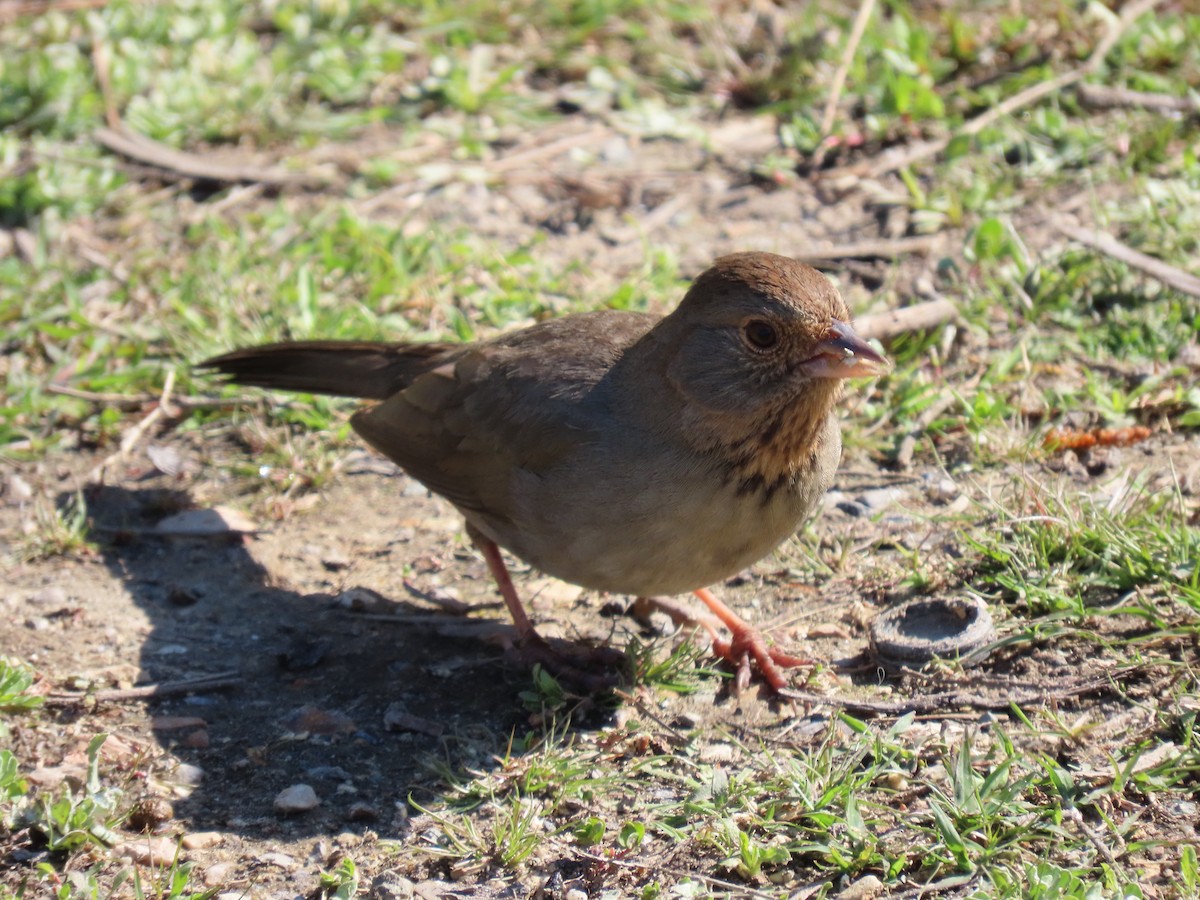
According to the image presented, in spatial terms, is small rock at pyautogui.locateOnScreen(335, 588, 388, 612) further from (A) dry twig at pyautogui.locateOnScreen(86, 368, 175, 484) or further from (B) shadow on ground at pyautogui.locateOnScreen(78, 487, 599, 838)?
(A) dry twig at pyautogui.locateOnScreen(86, 368, 175, 484)

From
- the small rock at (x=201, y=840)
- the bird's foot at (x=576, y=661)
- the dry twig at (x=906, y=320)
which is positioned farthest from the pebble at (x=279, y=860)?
the dry twig at (x=906, y=320)

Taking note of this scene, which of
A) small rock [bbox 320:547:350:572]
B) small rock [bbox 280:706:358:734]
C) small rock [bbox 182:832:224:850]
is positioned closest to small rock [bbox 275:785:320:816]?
small rock [bbox 182:832:224:850]

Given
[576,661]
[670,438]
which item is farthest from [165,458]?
[670,438]

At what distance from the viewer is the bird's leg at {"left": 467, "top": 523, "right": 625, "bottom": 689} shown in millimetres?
4781

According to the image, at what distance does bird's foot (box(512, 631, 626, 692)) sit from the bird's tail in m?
1.31

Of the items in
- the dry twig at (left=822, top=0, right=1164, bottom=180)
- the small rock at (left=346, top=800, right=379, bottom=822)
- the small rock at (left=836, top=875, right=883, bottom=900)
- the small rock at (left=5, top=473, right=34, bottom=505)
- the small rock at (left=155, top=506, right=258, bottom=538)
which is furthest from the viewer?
the dry twig at (left=822, top=0, right=1164, bottom=180)

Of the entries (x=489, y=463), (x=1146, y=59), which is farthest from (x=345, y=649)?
(x=1146, y=59)

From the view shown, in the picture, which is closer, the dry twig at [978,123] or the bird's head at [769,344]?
the bird's head at [769,344]

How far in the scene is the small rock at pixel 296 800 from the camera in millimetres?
4254

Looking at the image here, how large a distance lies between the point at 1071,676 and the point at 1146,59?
4527mm

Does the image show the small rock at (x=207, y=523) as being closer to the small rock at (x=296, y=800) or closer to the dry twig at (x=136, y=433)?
the dry twig at (x=136, y=433)

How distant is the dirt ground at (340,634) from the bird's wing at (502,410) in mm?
563

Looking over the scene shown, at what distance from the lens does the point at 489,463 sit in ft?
16.4

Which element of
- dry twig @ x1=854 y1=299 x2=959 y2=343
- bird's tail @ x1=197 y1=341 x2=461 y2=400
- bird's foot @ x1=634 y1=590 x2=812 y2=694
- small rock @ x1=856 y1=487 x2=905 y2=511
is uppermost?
dry twig @ x1=854 y1=299 x2=959 y2=343
